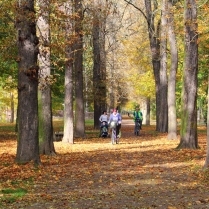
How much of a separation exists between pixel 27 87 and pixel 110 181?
4135 mm

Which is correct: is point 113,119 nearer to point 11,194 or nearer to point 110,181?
point 110,181

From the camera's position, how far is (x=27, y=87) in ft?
44.9

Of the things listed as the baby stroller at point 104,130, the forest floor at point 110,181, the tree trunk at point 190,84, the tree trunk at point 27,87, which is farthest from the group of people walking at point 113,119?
the tree trunk at point 27,87

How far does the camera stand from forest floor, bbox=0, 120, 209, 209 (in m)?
8.65

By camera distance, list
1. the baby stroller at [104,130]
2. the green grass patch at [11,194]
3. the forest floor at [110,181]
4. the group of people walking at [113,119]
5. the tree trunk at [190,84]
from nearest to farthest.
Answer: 1. the forest floor at [110,181]
2. the green grass patch at [11,194]
3. the tree trunk at [190,84]
4. the group of people walking at [113,119]
5. the baby stroller at [104,130]

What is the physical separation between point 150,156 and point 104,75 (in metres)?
22.3

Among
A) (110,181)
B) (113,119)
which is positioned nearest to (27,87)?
(110,181)

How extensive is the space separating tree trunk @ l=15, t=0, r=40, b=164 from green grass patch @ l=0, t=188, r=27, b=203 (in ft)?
12.7

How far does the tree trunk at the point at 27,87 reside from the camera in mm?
13508

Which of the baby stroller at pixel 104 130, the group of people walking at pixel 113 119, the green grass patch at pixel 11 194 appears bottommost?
the green grass patch at pixel 11 194

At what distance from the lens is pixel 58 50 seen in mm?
14742

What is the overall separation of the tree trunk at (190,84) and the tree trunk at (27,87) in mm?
7092

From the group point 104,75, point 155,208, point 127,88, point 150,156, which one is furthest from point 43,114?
point 127,88

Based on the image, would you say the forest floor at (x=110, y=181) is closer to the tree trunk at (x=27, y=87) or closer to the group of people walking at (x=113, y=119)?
the tree trunk at (x=27, y=87)
